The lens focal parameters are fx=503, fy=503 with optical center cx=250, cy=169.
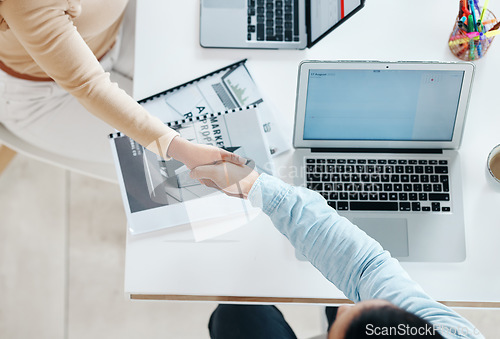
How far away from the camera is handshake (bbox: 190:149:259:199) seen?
941 mm

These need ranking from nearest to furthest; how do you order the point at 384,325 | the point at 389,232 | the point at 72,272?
1. the point at 384,325
2. the point at 389,232
3. the point at 72,272

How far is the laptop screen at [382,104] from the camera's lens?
32.5 inches

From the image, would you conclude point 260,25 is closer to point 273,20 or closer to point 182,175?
point 273,20

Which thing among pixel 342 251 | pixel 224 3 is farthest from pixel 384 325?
pixel 224 3

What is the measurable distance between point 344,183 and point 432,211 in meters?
0.17

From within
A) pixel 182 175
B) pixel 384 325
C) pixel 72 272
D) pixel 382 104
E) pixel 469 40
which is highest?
pixel 469 40

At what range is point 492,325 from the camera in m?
1.52

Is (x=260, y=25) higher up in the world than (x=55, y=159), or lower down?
higher up

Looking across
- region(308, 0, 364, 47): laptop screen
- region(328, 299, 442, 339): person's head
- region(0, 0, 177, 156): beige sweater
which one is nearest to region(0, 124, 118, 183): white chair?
region(0, 0, 177, 156): beige sweater

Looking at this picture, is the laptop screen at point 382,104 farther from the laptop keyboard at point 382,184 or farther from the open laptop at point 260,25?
the open laptop at point 260,25

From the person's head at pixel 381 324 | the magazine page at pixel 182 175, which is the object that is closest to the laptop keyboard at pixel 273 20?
the magazine page at pixel 182 175

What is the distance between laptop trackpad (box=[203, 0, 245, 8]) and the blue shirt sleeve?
15.4 inches

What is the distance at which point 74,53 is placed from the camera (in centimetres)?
90

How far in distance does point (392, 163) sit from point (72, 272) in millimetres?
1095
